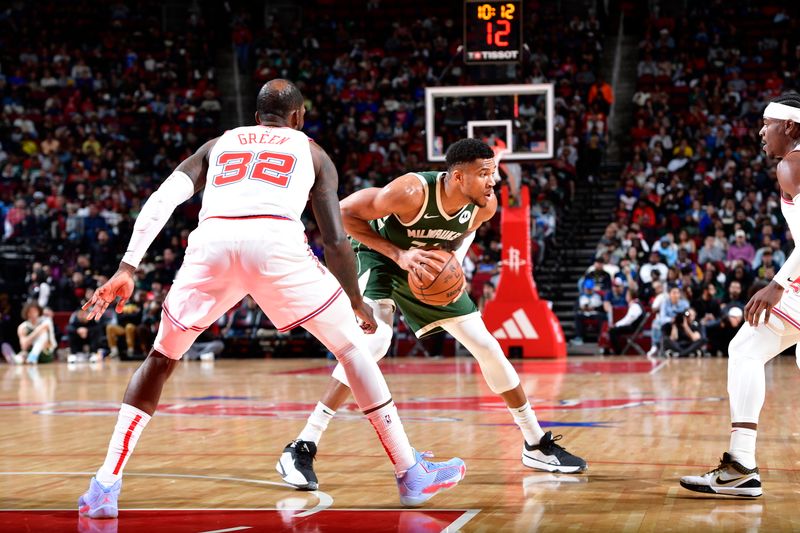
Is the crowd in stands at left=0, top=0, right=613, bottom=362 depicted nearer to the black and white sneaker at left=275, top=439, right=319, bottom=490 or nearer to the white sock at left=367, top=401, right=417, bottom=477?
the black and white sneaker at left=275, top=439, right=319, bottom=490

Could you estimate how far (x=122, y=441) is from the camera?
14.5ft

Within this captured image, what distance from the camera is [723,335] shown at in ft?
54.2

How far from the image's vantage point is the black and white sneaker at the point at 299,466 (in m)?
5.04

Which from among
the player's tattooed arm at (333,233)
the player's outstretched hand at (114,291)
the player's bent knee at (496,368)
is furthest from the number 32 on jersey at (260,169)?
the player's bent knee at (496,368)

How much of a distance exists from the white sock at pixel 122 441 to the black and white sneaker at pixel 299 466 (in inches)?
35.1

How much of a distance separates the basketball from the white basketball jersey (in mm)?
1070

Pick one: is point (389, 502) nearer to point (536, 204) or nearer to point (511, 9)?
point (511, 9)

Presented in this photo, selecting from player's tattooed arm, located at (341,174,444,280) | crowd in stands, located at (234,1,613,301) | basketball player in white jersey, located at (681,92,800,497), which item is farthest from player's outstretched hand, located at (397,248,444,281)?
crowd in stands, located at (234,1,613,301)

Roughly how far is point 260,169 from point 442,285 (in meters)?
1.34

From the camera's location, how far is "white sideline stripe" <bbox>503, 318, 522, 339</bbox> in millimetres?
15938

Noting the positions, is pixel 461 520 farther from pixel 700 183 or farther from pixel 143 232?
pixel 700 183

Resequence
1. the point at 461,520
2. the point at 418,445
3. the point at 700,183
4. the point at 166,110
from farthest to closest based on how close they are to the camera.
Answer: the point at 166,110 < the point at 700,183 < the point at 418,445 < the point at 461,520

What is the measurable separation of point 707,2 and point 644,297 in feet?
33.0

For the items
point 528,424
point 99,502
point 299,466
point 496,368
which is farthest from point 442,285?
point 99,502
